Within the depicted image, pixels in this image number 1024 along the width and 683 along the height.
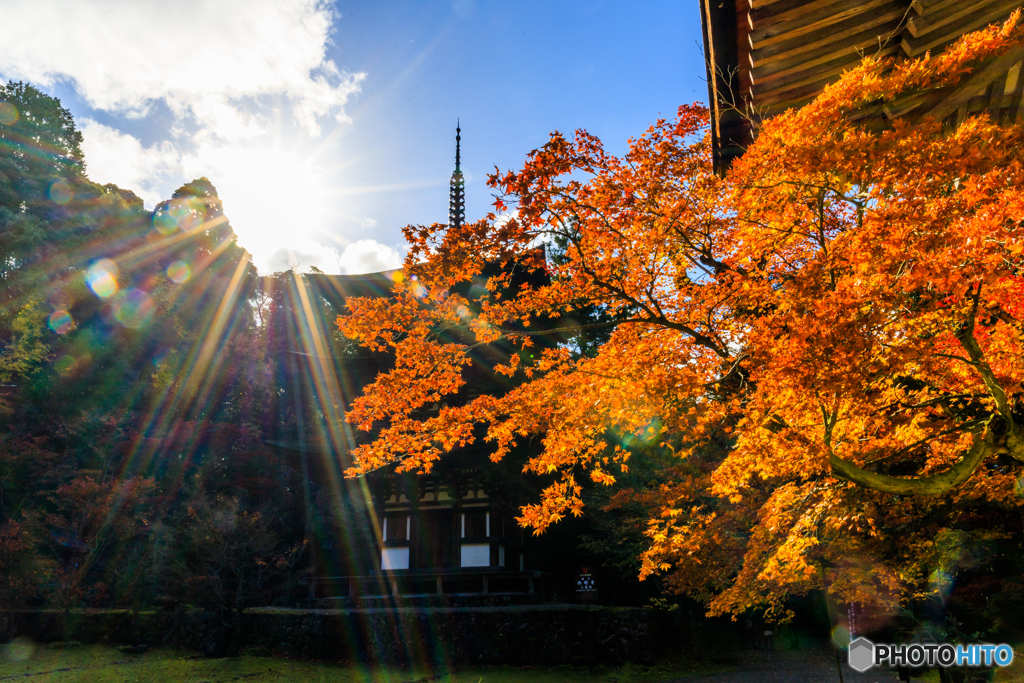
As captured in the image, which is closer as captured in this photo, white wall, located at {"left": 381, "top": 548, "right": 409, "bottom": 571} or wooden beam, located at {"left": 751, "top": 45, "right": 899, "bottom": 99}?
wooden beam, located at {"left": 751, "top": 45, "right": 899, "bottom": 99}

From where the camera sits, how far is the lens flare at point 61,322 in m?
22.6

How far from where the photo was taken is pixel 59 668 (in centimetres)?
1182

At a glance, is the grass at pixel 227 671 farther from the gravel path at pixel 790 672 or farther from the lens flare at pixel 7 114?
the lens flare at pixel 7 114

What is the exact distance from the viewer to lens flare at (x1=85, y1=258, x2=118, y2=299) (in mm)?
23781

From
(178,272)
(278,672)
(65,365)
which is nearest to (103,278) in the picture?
(178,272)

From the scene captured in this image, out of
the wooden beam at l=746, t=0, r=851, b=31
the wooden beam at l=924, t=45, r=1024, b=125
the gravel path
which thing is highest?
the wooden beam at l=746, t=0, r=851, b=31

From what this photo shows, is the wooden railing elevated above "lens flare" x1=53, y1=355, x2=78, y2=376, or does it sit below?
below

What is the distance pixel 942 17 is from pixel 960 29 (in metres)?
0.29

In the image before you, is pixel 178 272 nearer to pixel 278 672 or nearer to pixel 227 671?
pixel 227 671

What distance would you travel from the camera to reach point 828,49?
4.54m

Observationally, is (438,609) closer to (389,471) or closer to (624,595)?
(389,471)

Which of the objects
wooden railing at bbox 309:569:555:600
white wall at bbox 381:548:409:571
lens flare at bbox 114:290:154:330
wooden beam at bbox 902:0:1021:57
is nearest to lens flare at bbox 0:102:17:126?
lens flare at bbox 114:290:154:330

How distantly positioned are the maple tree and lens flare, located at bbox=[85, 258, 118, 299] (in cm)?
2180
